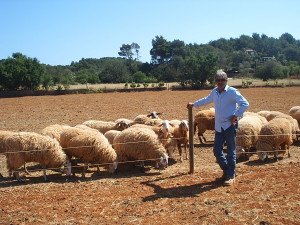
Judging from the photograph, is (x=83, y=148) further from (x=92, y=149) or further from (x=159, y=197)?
(x=159, y=197)

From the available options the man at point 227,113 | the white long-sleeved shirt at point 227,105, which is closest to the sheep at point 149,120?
the man at point 227,113

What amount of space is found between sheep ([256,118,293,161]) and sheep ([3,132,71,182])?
587 cm

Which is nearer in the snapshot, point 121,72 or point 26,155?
point 26,155

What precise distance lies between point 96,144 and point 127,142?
3.10 ft

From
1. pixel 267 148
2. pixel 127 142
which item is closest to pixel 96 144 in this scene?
pixel 127 142

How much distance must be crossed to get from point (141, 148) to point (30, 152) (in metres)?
3.10

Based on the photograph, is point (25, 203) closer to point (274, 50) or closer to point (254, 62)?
point (254, 62)

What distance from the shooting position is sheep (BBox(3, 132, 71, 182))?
316 inches

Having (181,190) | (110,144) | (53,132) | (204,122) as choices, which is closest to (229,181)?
(181,190)

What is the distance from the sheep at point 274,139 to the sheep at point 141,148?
9.96 feet

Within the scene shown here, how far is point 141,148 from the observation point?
29.2 feet

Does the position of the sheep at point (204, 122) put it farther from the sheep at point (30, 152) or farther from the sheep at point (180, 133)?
the sheep at point (30, 152)

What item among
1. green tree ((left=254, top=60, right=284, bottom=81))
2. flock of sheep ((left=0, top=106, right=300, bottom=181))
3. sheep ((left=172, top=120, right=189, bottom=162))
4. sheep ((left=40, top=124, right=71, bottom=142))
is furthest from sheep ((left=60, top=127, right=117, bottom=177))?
green tree ((left=254, top=60, right=284, bottom=81))

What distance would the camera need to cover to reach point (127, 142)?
8945 millimetres
